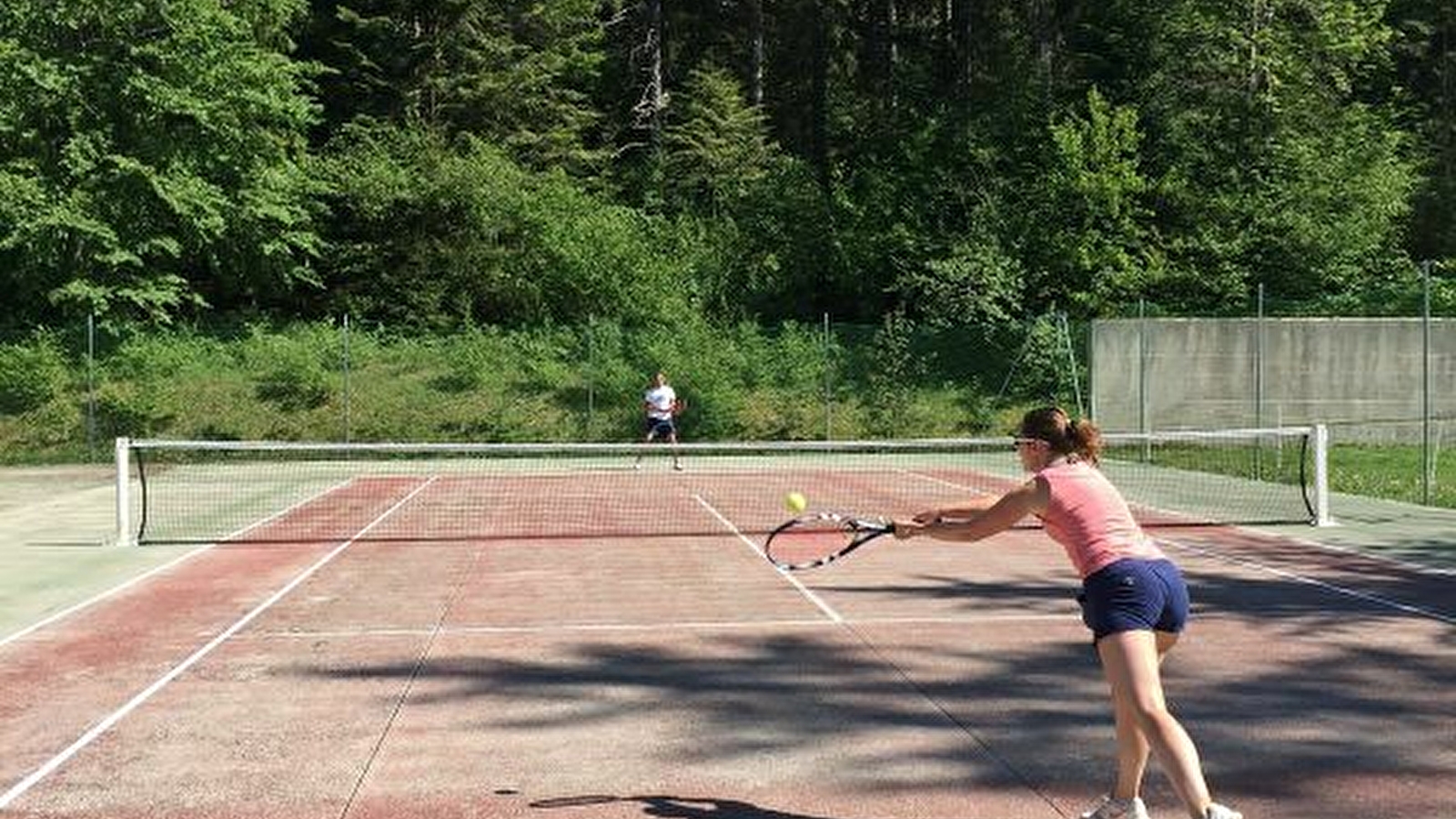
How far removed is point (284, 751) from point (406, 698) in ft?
3.42

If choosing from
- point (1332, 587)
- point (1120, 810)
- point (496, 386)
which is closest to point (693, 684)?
A: point (1120, 810)

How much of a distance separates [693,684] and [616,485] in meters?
13.9

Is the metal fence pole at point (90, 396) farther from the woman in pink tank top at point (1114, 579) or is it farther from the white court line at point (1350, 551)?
the woman in pink tank top at point (1114, 579)

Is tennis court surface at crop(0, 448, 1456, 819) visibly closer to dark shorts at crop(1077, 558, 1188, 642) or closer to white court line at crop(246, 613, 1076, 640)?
white court line at crop(246, 613, 1076, 640)

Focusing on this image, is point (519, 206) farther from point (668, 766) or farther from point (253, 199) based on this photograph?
point (668, 766)

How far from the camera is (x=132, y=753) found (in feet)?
20.6

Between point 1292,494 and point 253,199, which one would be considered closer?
point 1292,494

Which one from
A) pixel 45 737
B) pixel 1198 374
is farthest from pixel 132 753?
pixel 1198 374

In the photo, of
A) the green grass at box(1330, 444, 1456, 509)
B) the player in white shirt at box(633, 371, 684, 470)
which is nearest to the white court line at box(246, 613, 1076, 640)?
the green grass at box(1330, 444, 1456, 509)

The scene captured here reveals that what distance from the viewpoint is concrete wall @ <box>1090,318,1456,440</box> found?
26125 millimetres

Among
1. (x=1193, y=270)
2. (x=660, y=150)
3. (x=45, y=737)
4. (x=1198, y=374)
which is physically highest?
(x=660, y=150)

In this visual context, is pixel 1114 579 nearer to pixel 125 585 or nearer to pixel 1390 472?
pixel 125 585

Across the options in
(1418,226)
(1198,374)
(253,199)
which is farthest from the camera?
(1418,226)

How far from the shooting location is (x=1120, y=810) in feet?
16.2
